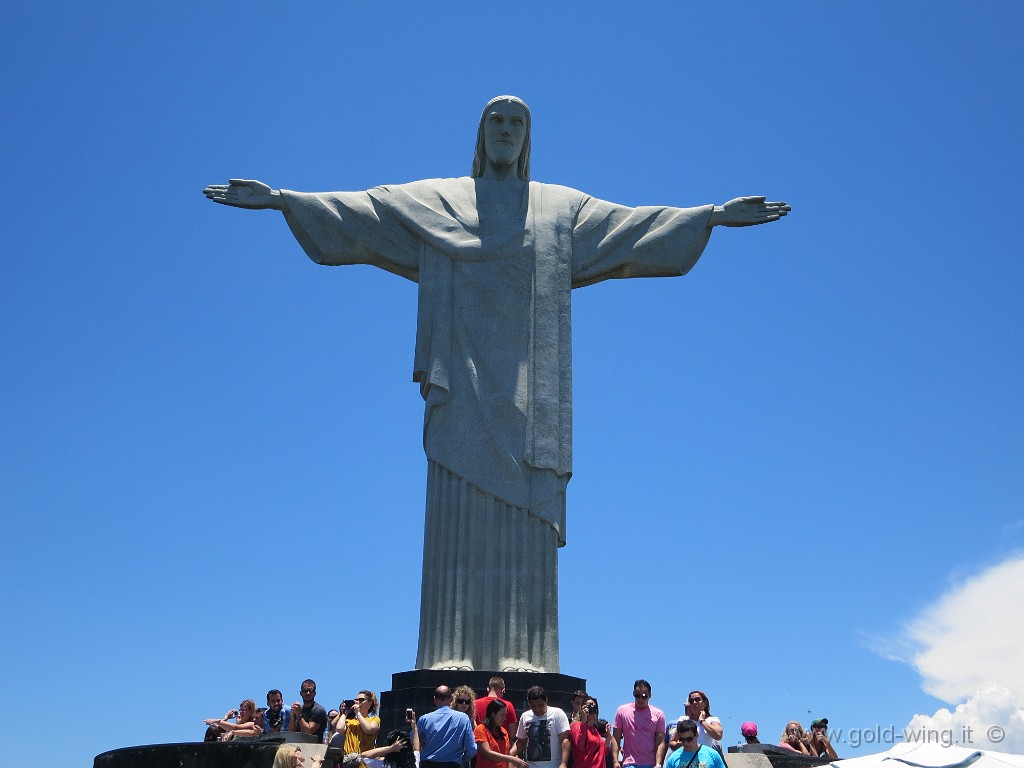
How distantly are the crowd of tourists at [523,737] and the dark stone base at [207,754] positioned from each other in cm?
52

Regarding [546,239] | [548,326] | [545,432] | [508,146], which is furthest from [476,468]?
[508,146]

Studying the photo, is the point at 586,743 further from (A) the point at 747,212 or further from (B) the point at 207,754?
(A) the point at 747,212

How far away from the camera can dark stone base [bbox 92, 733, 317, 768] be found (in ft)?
42.3

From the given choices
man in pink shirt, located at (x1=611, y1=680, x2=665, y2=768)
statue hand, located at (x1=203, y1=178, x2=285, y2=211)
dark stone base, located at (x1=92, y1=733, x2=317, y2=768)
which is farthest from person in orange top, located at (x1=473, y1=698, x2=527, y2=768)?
statue hand, located at (x1=203, y1=178, x2=285, y2=211)

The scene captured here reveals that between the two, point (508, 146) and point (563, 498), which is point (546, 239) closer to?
point (508, 146)

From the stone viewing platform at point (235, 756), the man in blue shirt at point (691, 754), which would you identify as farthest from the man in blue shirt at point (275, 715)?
the man in blue shirt at point (691, 754)

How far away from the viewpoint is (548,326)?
17297mm

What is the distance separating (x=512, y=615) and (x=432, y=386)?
10.2 ft

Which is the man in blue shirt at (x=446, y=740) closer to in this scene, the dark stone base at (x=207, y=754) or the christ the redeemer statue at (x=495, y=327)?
the dark stone base at (x=207, y=754)

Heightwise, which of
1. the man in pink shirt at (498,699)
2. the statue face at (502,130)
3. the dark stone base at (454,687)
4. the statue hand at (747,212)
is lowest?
the man in pink shirt at (498,699)

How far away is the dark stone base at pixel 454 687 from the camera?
49.0 ft

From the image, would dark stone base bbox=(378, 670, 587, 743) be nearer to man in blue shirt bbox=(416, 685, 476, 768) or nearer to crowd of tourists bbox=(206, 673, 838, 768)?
crowd of tourists bbox=(206, 673, 838, 768)

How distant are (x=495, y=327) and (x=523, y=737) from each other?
635cm

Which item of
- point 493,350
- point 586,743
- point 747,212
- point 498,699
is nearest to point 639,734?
point 586,743
